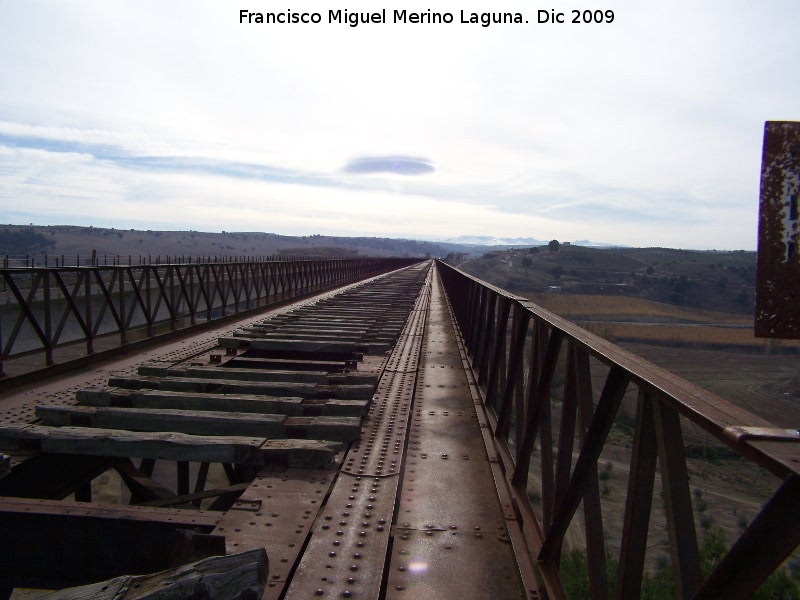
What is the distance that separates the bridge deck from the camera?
3398 millimetres

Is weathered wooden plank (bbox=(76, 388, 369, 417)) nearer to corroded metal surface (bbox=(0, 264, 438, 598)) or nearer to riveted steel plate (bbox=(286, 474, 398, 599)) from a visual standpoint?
corroded metal surface (bbox=(0, 264, 438, 598))

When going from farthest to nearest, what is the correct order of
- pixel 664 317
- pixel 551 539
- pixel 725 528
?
pixel 664 317 → pixel 725 528 → pixel 551 539

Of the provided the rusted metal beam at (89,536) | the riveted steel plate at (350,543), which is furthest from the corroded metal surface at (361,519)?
the rusted metal beam at (89,536)

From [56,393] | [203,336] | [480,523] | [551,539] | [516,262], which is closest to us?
[551,539]

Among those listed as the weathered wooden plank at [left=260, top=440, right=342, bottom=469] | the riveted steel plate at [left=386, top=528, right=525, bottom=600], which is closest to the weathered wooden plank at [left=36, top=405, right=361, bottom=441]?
the weathered wooden plank at [left=260, top=440, right=342, bottom=469]

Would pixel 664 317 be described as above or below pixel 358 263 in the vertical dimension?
below

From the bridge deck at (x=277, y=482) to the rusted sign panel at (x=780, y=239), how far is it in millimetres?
1996

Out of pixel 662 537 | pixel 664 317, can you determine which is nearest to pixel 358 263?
pixel 662 537

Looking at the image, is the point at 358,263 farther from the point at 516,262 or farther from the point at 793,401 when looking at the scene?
the point at 516,262

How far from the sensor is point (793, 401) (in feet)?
144

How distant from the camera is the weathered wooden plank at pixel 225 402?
577 centimetres

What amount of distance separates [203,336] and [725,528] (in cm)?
1895

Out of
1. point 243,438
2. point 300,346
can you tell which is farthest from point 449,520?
point 300,346

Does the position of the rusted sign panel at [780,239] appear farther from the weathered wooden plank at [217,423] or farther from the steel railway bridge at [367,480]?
the weathered wooden plank at [217,423]
